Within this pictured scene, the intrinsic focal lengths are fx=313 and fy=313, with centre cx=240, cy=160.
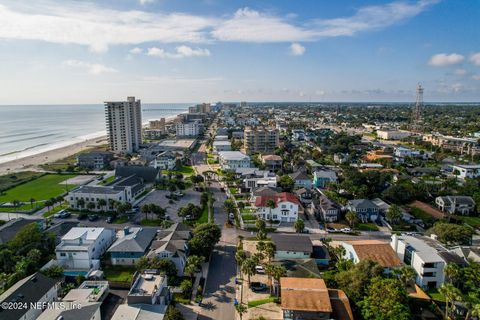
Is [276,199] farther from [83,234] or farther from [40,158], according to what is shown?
[40,158]

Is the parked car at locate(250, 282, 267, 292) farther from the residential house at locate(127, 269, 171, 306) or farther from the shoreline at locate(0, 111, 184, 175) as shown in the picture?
the shoreline at locate(0, 111, 184, 175)

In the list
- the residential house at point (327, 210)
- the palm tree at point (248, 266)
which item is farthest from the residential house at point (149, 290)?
the residential house at point (327, 210)

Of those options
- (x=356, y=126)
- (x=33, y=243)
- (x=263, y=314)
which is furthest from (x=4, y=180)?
(x=356, y=126)

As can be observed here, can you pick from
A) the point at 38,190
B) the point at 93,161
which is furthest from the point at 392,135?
the point at 38,190

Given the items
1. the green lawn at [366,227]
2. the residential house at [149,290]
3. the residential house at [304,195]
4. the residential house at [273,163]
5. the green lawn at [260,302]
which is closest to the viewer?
the residential house at [149,290]

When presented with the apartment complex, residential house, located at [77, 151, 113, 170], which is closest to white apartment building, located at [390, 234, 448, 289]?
the apartment complex

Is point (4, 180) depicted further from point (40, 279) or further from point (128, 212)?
point (40, 279)

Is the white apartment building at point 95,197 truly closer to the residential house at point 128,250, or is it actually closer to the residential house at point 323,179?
the residential house at point 128,250
